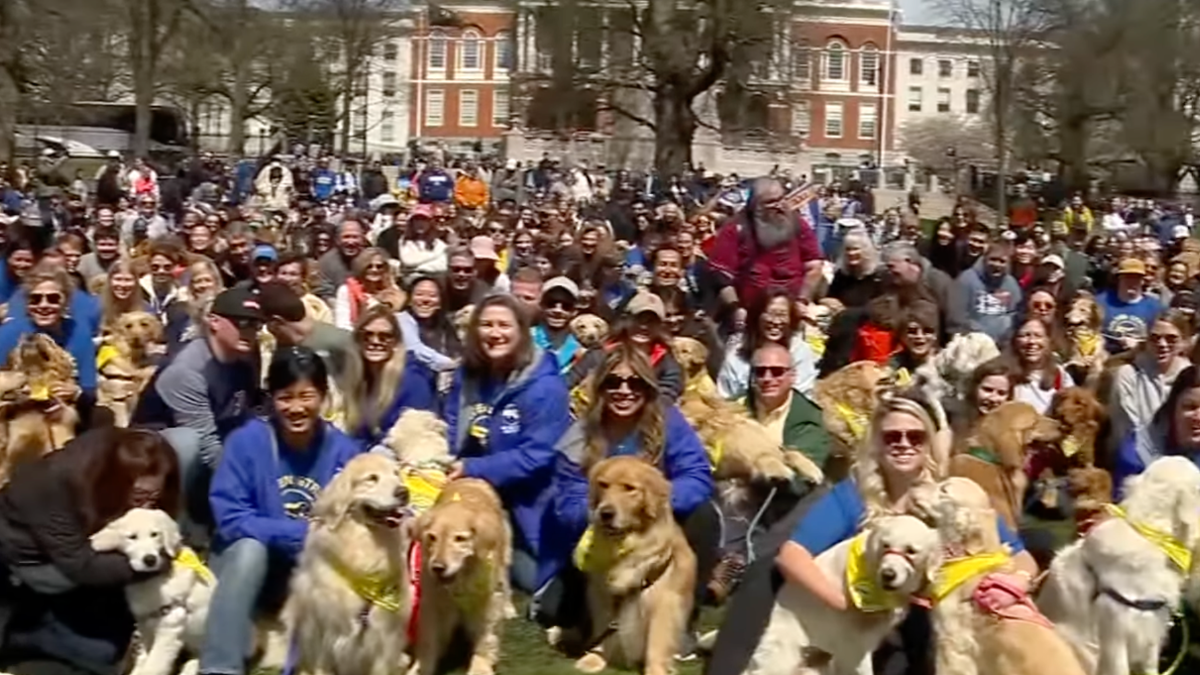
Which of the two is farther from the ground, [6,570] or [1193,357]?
[1193,357]

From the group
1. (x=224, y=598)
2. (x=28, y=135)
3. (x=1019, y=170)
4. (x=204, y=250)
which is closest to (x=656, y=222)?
(x=204, y=250)

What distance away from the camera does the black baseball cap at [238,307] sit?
283 inches

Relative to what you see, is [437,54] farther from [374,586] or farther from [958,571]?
[958,571]

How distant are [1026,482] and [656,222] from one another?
9.95 meters

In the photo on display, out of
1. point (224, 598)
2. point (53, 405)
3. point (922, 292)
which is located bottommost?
point (224, 598)

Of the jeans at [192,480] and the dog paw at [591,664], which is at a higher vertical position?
the jeans at [192,480]

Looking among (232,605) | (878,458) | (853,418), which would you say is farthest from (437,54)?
(878,458)

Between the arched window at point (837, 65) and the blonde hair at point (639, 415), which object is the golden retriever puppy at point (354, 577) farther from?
the arched window at point (837, 65)

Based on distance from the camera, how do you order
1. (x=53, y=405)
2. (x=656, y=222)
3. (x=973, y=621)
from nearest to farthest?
1. (x=973, y=621)
2. (x=53, y=405)
3. (x=656, y=222)

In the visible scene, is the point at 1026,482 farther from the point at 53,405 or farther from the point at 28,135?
the point at 28,135

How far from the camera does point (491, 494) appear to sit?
6.36m

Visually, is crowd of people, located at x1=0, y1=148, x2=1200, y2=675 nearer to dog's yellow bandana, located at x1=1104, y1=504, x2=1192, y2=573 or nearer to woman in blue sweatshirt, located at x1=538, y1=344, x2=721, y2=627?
woman in blue sweatshirt, located at x1=538, y1=344, x2=721, y2=627

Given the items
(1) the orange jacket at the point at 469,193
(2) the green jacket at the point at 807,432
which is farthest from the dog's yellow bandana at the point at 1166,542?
(1) the orange jacket at the point at 469,193

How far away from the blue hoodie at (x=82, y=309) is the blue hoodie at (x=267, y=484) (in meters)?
3.20
